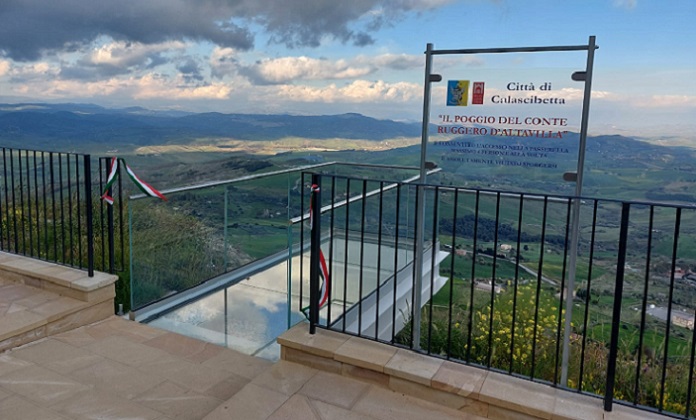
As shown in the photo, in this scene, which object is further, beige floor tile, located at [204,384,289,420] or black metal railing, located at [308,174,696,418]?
black metal railing, located at [308,174,696,418]

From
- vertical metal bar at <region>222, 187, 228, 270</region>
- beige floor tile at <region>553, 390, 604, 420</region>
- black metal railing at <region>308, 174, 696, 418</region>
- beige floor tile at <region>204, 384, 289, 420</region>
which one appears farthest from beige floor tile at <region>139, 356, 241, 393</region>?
beige floor tile at <region>553, 390, 604, 420</region>

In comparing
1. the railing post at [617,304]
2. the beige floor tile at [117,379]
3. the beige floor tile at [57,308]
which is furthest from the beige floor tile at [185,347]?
the railing post at [617,304]

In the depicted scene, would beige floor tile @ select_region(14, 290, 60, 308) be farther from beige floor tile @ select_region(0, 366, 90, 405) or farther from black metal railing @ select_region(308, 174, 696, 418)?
black metal railing @ select_region(308, 174, 696, 418)

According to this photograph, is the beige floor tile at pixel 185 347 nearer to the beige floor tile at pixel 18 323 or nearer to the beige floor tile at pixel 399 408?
the beige floor tile at pixel 18 323

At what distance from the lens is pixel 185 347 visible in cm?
326

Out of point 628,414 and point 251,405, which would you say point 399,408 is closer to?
point 251,405

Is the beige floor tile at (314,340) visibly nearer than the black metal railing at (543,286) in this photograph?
No

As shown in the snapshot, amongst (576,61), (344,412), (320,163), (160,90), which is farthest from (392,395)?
(160,90)

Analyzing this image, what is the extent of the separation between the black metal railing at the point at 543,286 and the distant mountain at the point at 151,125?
2807mm

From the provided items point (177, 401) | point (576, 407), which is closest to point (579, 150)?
point (576, 407)

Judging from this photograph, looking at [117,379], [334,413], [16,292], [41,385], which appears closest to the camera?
[334,413]

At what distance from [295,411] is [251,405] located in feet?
0.77

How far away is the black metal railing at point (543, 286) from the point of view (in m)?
2.33

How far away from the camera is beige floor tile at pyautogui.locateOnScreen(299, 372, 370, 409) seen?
2363 millimetres
